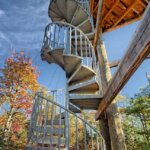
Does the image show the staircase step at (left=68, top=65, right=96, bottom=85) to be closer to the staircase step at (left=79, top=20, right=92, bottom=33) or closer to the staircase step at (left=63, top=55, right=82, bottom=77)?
the staircase step at (left=63, top=55, right=82, bottom=77)

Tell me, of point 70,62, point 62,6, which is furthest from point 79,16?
point 70,62

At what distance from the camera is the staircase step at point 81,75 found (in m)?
4.32

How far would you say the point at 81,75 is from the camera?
452 cm

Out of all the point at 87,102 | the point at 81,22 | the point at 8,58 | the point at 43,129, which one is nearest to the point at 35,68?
the point at 8,58

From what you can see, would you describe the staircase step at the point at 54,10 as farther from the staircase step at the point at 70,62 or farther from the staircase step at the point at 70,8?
the staircase step at the point at 70,62

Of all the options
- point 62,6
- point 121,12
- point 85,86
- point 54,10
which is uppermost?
point 54,10

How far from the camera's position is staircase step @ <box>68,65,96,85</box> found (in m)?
4.32

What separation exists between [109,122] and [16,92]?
660cm

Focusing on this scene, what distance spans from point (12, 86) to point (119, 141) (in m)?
7.23

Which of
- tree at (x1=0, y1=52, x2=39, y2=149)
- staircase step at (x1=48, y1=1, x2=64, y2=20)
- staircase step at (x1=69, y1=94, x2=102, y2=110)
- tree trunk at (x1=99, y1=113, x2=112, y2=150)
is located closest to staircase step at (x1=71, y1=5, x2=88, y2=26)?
staircase step at (x1=48, y1=1, x2=64, y2=20)

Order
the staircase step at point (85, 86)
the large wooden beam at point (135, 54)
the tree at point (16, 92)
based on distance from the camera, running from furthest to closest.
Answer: the tree at point (16, 92) < the staircase step at point (85, 86) < the large wooden beam at point (135, 54)

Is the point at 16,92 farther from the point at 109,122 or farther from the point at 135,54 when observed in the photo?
the point at 135,54

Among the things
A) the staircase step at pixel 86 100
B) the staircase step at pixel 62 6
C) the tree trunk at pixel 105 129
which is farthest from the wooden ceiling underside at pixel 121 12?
the tree trunk at pixel 105 129

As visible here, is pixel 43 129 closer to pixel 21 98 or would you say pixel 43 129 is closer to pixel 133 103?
pixel 133 103
